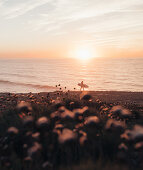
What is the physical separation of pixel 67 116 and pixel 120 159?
1.31 m

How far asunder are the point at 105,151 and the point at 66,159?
2.95 feet

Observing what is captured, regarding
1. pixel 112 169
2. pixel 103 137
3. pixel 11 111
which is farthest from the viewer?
pixel 11 111

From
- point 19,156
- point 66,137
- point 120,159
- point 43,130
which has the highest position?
point 66,137

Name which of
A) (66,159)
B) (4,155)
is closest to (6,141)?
(4,155)

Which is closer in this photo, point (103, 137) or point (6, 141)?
point (6, 141)

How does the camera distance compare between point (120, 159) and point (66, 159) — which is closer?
point (120, 159)

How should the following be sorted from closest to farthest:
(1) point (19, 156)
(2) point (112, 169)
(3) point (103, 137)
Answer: (2) point (112, 169), (1) point (19, 156), (3) point (103, 137)

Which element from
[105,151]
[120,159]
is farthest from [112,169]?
[105,151]

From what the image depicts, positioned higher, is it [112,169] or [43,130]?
[43,130]

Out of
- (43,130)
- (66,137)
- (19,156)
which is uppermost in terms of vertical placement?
(66,137)

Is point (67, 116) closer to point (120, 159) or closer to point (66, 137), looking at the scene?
point (66, 137)

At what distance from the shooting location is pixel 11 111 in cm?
671

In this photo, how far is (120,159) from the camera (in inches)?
133

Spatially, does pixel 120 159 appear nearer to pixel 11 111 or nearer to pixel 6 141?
pixel 6 141
